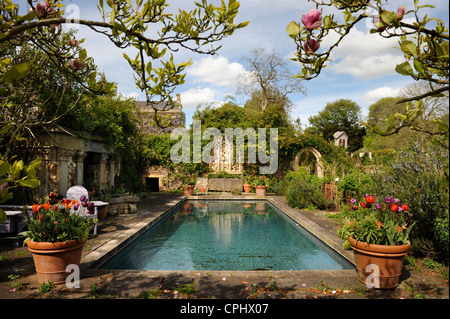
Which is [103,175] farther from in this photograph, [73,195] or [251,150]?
[251,150]

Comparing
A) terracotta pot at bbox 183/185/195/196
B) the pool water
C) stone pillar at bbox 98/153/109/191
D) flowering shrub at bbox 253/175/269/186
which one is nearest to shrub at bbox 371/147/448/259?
the pool water

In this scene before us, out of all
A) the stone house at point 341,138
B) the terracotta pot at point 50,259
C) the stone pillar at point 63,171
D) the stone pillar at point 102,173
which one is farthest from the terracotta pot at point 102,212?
the stone house at point 341,138

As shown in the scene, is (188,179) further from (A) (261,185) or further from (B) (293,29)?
(B) (293,29)

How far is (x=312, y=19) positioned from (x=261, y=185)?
1294 cm

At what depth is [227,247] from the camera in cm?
591

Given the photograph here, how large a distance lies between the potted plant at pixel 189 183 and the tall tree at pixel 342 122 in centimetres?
2611

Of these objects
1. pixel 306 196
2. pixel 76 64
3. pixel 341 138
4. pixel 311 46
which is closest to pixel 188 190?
pixel 306 196

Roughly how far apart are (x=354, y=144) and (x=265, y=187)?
26573 mm

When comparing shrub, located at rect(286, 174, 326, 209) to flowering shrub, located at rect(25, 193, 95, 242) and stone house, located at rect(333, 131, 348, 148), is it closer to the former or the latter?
flowering shrub, located at rect(25, 193, 95, 242)

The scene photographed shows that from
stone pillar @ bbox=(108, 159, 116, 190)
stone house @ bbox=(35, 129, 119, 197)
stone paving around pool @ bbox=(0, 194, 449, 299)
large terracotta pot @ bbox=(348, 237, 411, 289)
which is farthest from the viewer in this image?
stone pillar @ bbox=(108, 159, 116, 190)

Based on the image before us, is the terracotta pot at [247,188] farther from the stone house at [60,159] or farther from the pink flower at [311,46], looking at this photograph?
the pink flower at [311,46]

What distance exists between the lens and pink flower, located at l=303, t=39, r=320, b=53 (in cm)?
144

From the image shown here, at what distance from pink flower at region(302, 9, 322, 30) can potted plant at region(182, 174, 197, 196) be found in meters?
12.9

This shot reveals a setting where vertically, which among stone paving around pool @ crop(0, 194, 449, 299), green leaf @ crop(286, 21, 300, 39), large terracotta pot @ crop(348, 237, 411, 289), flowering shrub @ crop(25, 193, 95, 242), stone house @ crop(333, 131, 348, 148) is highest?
stone house @ crop(333, 131, 348, 148)
